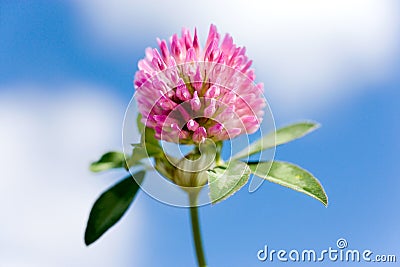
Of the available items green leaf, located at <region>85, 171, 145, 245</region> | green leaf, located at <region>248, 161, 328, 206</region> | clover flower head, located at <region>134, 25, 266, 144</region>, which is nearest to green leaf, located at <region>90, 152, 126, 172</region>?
green leaf, located at <region>85, 171, 145, 245</region>

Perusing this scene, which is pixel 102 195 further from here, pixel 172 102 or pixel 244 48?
pixel 244 48

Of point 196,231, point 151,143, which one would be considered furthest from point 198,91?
point 196,231

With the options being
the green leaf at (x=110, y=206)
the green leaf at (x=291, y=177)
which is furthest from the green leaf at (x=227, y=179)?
the green leaf at (x=110, y=206)

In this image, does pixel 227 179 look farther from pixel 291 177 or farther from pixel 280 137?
pixel 280 137

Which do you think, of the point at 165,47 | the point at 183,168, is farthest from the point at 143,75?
the point at 183,168

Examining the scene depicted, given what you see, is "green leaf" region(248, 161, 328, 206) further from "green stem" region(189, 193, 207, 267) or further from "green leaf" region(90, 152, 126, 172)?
"green leaf" region(90, 152, 126, 172)

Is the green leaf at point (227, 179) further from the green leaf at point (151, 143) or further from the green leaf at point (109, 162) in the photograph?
the green leaf at point (109, 162)
